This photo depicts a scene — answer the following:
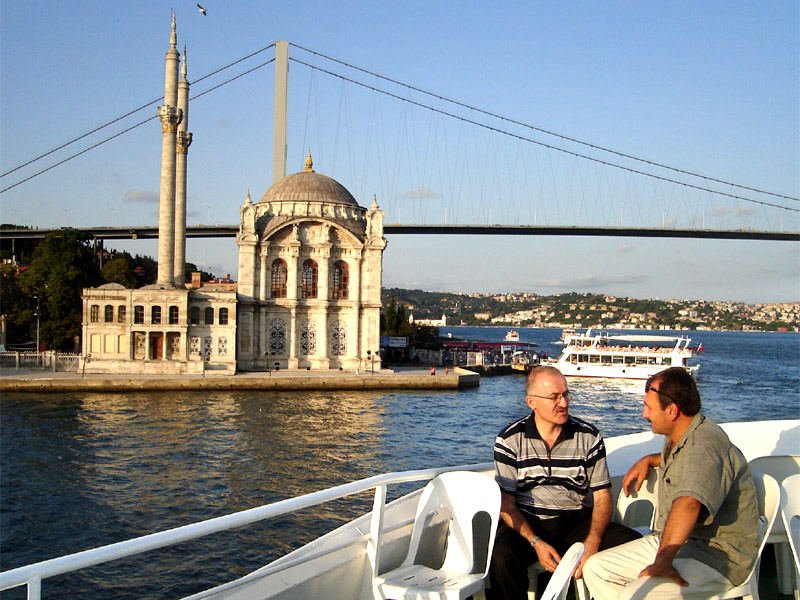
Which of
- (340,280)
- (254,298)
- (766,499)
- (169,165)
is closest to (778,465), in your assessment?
(766,499)

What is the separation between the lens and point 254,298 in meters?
37.3

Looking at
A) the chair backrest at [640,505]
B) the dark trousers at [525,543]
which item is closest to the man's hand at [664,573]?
the dark trousers at [525,543]

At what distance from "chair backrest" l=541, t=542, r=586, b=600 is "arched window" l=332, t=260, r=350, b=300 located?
35.6 metres

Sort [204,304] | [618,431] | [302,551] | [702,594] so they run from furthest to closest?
[204,304], [618,431], [302,551], [702,594]

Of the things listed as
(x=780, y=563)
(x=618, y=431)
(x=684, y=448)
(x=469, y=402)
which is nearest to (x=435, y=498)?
(x=684, y=448)

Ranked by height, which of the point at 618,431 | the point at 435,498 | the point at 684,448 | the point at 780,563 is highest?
the point at 684,448

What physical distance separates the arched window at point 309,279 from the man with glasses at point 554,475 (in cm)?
3468

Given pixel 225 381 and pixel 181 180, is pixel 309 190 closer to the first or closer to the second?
pixel 181 180

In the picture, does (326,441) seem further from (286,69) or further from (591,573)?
(286,69)

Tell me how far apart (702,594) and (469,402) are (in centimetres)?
2882

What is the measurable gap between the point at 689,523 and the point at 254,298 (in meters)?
35.0

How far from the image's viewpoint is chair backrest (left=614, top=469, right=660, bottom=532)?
4.19 metres

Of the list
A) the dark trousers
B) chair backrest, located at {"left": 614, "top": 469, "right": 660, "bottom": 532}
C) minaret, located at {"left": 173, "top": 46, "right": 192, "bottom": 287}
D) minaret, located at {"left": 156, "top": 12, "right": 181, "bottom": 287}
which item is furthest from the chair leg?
minaret, located at {"left": 173, "top": 46, "right": 192, "bottom": 287}

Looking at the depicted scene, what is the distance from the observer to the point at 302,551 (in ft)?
12.6
